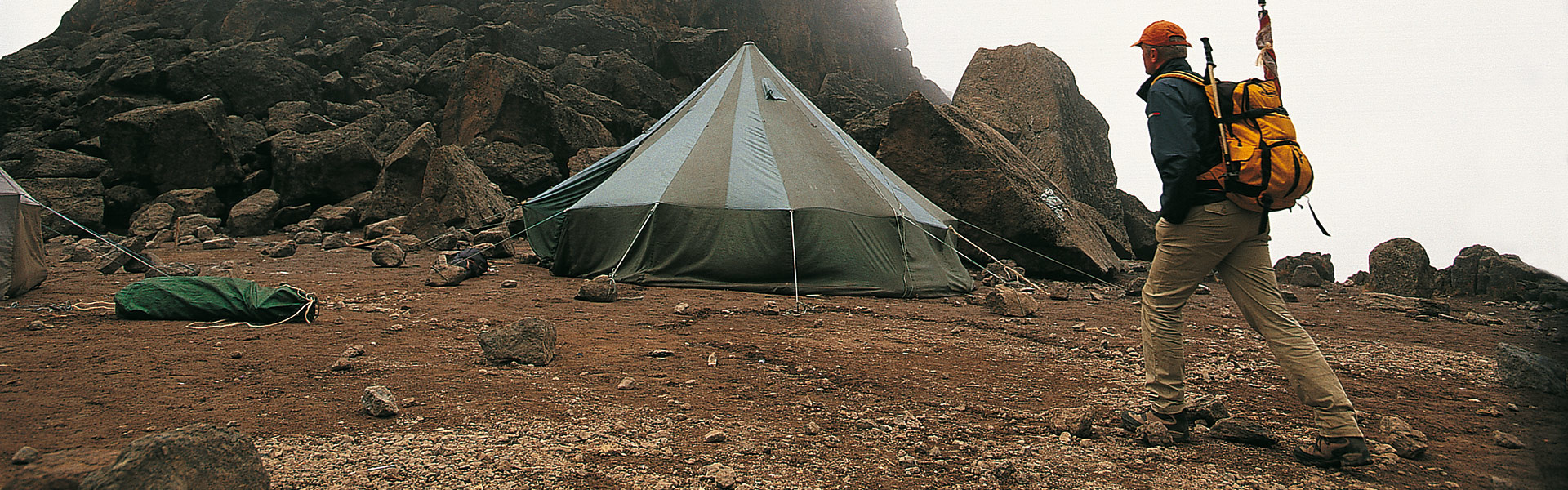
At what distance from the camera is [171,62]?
22156mm

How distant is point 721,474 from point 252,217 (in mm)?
14252

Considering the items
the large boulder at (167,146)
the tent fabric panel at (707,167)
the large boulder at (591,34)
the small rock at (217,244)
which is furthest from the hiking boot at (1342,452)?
the large boulder at (591,34)

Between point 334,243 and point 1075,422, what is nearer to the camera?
point 1075,422

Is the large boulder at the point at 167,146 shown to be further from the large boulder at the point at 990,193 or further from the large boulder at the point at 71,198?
the large boulder at the point at 990,193

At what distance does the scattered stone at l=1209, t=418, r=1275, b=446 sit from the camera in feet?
9.55

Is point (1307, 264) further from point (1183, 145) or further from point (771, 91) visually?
point (1183, 145)

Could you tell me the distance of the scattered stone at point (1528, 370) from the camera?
3.76 metres

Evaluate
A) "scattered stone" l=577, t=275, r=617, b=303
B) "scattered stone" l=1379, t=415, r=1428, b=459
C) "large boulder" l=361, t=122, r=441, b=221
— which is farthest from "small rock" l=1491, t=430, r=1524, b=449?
"large boulder" l=361, t=122, r=441, b=221

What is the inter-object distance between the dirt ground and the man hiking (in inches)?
6.3

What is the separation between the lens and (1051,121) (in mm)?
15039

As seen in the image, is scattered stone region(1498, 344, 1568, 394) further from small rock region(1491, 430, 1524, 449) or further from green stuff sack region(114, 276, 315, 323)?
green stuff sack region(114, 276, 315, 323)

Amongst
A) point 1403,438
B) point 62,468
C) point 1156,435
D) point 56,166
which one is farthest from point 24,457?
point 56,166

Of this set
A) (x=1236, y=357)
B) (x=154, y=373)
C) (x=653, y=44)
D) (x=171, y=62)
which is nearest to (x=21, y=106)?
(x=171, y=62)

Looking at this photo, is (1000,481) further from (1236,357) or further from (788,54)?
(788,54)
